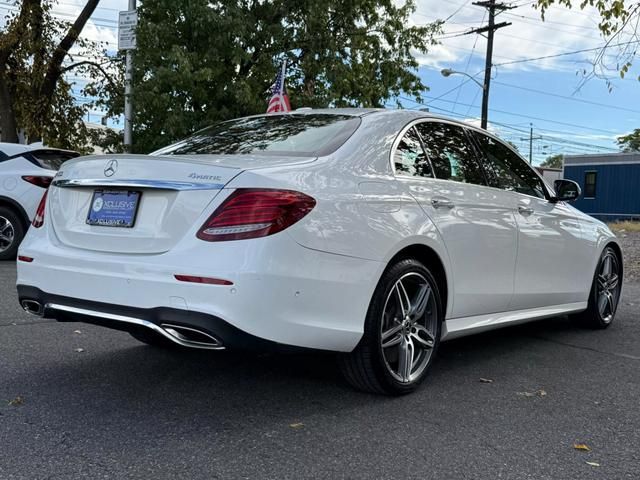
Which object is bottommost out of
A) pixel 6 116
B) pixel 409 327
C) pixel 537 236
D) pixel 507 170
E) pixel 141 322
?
pixel 409 327

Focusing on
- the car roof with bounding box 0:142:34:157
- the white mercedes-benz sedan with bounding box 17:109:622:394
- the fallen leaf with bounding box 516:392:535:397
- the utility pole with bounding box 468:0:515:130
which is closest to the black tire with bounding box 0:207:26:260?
the car roof with bounding box 0:142:34:157

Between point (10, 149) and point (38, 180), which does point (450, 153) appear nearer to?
point (38, 180)

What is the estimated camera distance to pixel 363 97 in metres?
15.6

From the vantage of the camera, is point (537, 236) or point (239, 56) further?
point (239, 56)

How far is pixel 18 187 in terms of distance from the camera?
29.9 feet

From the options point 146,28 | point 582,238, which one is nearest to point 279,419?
point 582,238

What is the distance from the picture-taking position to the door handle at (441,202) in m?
A: 4.00

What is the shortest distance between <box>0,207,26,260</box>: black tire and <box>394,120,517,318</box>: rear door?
6.70 metres

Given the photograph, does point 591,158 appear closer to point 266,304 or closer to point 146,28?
point 146,28

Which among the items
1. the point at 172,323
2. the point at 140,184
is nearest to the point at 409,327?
the point at 172,323

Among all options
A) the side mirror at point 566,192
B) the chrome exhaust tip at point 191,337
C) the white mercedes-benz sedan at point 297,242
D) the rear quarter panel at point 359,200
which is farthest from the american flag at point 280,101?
the chrome exhaust tip at point 191,337

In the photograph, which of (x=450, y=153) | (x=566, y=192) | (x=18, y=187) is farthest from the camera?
(x=18, y=187)

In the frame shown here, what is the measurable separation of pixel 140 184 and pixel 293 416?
1.38m

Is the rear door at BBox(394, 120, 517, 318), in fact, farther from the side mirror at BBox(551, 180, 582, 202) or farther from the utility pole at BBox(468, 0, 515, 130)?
the utility pole at BBox(468, 0, 515, 130)
